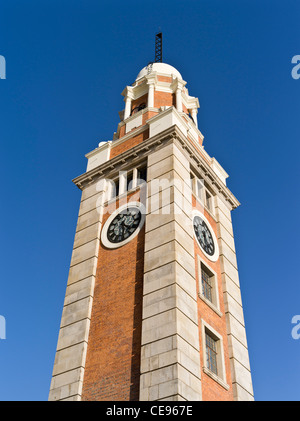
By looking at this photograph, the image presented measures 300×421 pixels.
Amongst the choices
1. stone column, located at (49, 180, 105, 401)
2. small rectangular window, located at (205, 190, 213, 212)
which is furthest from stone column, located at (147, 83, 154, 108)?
small rectangular window, located at (205, 190, 213, 212)

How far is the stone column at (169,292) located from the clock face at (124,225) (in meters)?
1.06

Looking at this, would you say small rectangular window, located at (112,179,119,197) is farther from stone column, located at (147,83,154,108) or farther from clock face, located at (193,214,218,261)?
stone column, located at (147,83,154,108)

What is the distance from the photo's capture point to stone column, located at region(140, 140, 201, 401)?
72.7ft

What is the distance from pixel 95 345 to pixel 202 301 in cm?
537

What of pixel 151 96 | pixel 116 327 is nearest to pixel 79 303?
pixel 116 327

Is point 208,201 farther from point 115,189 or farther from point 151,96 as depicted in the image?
point 151,96

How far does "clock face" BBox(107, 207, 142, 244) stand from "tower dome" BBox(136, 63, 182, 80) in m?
15.1

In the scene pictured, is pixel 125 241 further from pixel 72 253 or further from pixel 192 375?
pixel 192 375

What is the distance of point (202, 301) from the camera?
2698 cm

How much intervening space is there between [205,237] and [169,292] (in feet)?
22.9

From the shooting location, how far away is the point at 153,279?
2567 centimetres

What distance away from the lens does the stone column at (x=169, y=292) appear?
22172 mm

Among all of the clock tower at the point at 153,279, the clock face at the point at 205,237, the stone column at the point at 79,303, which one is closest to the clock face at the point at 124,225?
the clock tower at the point at 153,279
